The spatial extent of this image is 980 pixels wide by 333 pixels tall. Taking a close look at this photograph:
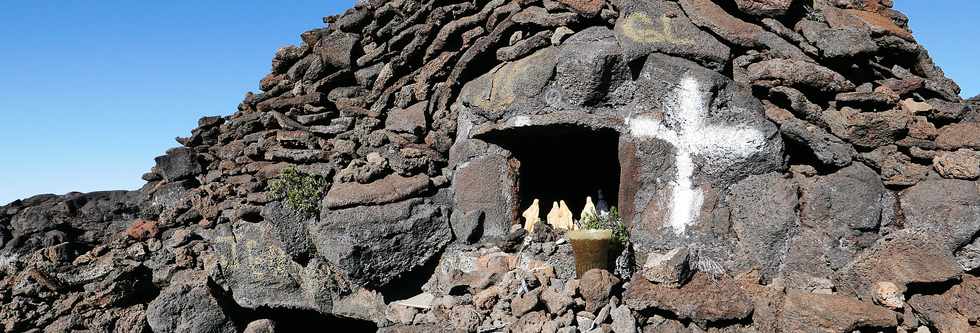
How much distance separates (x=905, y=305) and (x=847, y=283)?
20.5 inches

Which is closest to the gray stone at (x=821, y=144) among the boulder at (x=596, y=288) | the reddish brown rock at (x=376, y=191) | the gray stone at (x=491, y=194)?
the boulder at (x=596, y=288)

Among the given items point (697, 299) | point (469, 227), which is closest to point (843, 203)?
point (697, 299)

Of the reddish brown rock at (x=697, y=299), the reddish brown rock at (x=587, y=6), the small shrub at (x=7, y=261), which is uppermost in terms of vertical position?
Answer: the reddish brown rock at (x=587, y=6)

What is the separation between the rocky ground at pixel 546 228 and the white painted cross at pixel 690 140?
1.9 inches

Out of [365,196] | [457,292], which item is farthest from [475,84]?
[457,292]

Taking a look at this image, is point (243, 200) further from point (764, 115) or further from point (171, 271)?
point (764, 115)

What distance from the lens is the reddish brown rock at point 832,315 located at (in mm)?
5867

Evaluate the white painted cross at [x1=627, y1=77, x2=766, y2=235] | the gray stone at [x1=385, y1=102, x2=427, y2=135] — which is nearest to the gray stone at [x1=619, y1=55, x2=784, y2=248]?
the white painted cross at [x1=627, y1=77, x2=766, y2=235]

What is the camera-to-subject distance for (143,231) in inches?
358

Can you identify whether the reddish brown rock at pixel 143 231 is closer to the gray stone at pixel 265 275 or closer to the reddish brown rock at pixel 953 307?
the gray stone at pixel 265 275

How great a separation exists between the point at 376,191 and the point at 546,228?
2.17 metres

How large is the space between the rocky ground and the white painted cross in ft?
0.16

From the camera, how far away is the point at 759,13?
7.82m

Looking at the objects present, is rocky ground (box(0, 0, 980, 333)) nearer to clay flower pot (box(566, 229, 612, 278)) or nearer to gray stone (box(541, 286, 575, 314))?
gray stone (box(541, 286, 575, 314))
